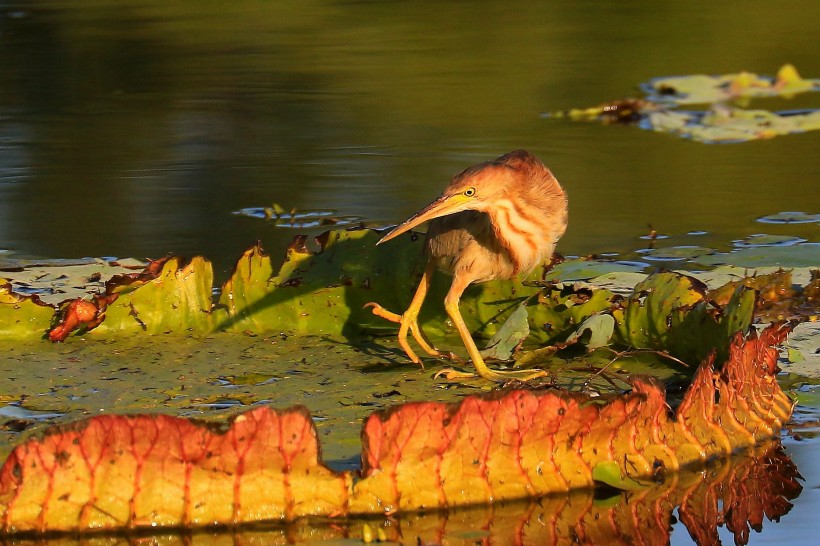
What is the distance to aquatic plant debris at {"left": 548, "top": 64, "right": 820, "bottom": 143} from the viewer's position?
8.08m

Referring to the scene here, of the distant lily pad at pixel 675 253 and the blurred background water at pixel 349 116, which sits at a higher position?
the blurred background water at pixel 349 116

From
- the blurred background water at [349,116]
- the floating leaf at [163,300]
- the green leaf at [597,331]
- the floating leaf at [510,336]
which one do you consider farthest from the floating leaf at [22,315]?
the green leaf at [597,331]

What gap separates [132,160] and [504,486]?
4.96m

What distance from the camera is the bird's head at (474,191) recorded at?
13.9 feet

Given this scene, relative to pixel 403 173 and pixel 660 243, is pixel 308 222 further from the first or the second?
pixel 660 243

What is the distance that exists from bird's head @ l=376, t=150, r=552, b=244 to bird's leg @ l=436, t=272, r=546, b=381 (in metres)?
0.22

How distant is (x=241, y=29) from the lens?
12.7 meters

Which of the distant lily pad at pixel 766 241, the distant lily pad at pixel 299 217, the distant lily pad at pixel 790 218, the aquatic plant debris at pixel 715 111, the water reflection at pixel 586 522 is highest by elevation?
the aquatic plant debris at pixel 715 111

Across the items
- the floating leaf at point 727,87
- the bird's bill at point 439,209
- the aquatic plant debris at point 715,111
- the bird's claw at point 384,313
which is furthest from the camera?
the floating leaf at point 727,87

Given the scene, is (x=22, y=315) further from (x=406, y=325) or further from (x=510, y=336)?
(x=510, y=336)

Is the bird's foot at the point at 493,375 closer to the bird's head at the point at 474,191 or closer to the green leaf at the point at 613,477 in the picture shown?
the bird's head at the point at 474,191

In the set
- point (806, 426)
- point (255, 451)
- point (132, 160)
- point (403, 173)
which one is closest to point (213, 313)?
point (255, 451)

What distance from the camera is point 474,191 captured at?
169 inches

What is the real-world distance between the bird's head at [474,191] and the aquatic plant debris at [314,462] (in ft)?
3.65
